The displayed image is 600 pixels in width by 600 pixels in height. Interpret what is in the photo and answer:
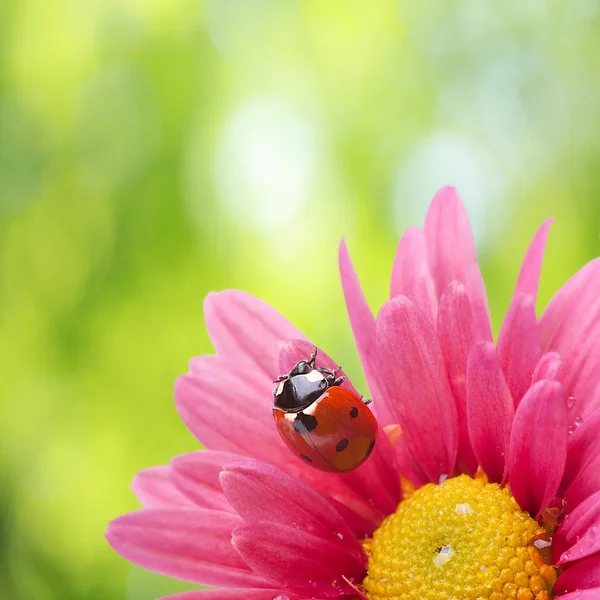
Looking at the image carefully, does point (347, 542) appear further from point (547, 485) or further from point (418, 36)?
point (418, 36)

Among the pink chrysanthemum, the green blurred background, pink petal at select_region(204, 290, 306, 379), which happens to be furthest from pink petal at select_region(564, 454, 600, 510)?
the green blurred background

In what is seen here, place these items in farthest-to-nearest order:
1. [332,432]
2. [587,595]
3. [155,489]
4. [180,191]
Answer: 1. [180,191]
2. [155,489]
3. [332,432]
4. [587,595]

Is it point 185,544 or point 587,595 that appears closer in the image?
point 587,595

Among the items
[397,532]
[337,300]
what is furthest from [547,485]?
[337,300]

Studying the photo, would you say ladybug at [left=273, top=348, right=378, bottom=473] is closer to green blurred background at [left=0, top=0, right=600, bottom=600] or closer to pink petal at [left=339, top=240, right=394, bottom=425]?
pink petal at [left=339, top=240, right=394, bottom=425]

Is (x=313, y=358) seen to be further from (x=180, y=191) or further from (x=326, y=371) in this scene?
(x=180, y=191)

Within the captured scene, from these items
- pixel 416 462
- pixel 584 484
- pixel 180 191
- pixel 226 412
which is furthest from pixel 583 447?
pixel 180 191

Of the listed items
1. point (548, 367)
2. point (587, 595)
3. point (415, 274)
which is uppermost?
point (415, 274)
